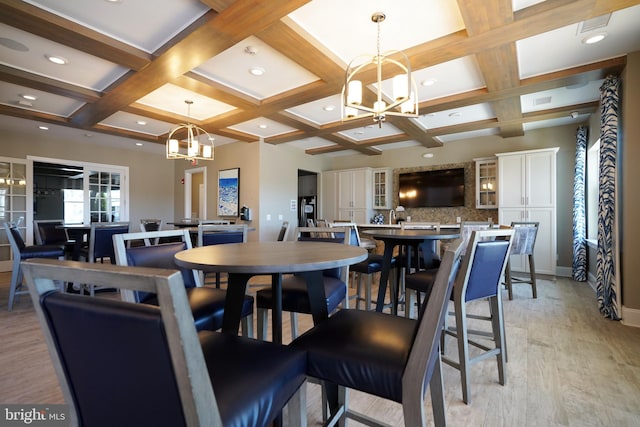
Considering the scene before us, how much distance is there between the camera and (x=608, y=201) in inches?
122

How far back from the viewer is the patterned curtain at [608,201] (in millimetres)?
3059

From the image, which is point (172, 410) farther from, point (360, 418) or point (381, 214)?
point (381, 214)

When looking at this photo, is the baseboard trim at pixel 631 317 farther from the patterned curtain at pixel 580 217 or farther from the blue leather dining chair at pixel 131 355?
the blue leather dining chair at pixel 131 355

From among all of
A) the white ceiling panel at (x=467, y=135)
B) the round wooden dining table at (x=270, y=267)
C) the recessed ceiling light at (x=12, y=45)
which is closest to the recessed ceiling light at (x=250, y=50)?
the recessed ceiling light at (x=12, y=45)

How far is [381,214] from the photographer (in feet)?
24.2

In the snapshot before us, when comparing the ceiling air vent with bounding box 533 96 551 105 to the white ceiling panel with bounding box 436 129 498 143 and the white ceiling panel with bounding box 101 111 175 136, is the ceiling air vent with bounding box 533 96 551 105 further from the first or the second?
the white ceiling panel with bounding box 101 111 175 136

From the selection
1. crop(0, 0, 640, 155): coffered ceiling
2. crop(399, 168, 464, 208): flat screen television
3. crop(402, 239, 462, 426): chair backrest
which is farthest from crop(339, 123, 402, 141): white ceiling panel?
crop(402, 239, 462, 426): chair backrest

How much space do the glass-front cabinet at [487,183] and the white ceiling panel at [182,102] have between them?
4785 millimetres

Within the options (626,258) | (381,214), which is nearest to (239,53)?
(626,258)

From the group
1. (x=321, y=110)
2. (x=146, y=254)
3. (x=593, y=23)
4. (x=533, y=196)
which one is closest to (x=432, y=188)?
(x=533, y=196)

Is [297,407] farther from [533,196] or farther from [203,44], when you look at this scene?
[533,196]

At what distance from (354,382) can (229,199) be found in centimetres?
604

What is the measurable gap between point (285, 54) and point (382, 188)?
15.9 ft

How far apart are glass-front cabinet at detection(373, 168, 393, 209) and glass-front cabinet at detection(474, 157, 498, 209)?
1.90 m
